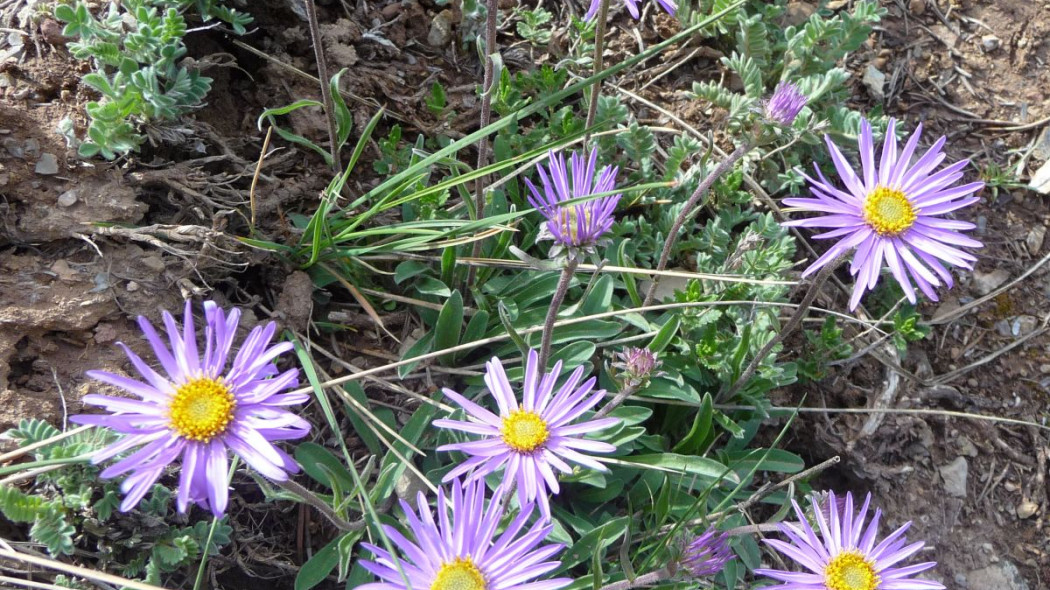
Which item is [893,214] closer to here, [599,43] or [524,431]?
[599,43]

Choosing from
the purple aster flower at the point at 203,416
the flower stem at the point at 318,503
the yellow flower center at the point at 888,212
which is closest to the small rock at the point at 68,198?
the purple aster flower at the point at 203,416

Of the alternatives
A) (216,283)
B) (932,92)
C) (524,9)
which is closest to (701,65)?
(524,9)

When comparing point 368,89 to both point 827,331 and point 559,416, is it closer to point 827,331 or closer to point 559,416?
point 559,416

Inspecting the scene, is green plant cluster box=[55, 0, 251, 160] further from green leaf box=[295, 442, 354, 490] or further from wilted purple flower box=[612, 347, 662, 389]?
wilted purple flower box=[612, 347, 662, 389]

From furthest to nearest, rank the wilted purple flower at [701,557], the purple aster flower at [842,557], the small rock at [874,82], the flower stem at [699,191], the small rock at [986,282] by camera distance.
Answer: the small rock at [874,82] → the small rock at [986,282] → the purple aster flower at [842,557] → the flower stem at [699,191] → the wilted purple flower at [701,557]

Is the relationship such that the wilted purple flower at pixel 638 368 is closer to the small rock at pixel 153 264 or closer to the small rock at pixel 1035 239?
the small rock at pixel 153 264

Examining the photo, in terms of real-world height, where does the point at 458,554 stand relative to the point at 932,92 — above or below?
below

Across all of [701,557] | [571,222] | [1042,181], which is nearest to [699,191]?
[571,222]
